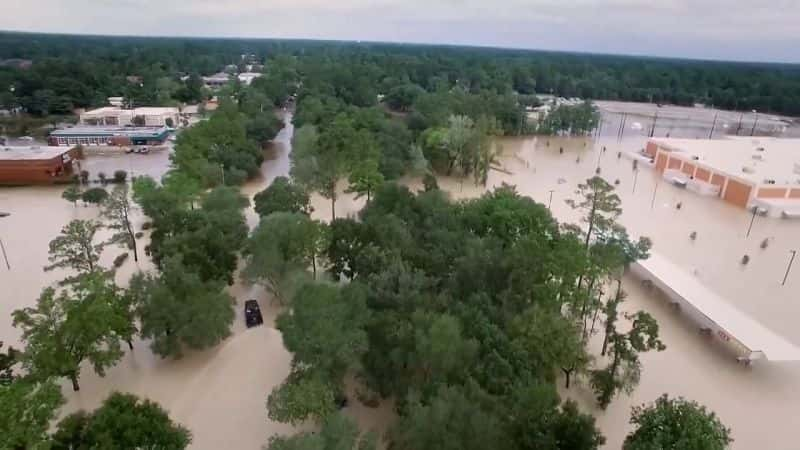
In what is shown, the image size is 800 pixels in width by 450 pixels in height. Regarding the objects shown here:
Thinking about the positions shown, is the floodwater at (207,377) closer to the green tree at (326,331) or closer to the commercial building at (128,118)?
the green tree at (326,331)

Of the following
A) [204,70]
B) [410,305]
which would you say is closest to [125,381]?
[410,305]

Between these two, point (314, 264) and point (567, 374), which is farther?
point (314, 264)

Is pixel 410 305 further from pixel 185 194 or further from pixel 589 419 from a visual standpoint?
pixel 185 194

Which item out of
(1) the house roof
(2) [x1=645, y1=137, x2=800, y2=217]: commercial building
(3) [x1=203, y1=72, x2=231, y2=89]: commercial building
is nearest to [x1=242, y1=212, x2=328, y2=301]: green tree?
(1) the house roof

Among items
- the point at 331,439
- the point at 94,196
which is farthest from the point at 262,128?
the point at 331,439

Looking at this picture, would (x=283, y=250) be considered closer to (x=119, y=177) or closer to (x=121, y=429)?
(x=121, y=429)

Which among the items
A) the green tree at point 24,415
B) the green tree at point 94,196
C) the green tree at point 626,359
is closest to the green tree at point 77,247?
the green tree at point 24,415

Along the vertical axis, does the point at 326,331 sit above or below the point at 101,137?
above
